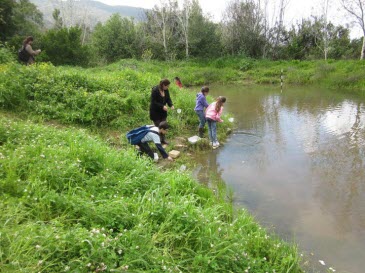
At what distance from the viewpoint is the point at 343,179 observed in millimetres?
5891

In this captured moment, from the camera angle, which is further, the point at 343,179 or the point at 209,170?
the point at 209,170

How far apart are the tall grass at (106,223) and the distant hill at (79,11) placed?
2899 cm

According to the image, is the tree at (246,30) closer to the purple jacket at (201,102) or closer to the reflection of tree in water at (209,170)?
the purple jacket at (201,102)

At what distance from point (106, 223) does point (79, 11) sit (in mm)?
54747

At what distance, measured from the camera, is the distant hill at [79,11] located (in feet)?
114

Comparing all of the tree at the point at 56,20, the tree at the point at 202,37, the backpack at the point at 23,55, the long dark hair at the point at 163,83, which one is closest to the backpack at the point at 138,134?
the long dark hair at the point at 163,83

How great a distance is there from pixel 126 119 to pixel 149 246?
5.39m

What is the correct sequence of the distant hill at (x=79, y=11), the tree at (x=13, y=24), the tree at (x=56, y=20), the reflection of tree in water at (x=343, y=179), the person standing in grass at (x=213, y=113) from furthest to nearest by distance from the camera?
the tree at (x=56, y=20)
the distant hill at (x=79, y=11)
the tree at (x=13, y=24)
the person standing in grass at (x=213, y=113)
the reflection of tree in water at (x=343, y=179)

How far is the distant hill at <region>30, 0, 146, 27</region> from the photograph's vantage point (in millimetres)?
34859

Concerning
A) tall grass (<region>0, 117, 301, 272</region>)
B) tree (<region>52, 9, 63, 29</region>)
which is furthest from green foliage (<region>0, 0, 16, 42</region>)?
tree (<region>52, 9, 63, 29</region>)

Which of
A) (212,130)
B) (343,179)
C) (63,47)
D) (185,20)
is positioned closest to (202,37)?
(185,20)

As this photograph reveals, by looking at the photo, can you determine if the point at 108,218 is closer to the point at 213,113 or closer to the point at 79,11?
the point at 213,113

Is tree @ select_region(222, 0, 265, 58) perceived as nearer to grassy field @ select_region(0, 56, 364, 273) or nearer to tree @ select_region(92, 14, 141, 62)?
tree @ select_region(92, 14, 141, 62)

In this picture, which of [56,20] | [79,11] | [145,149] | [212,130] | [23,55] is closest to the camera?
[145,149]
